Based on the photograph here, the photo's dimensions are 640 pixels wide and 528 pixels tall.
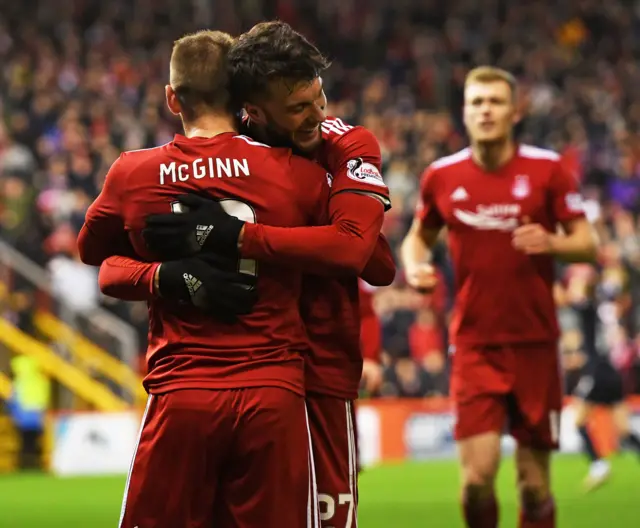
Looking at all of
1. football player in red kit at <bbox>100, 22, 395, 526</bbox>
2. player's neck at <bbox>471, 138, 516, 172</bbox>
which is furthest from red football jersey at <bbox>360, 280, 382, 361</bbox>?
player's neck at <bbox>471, 138, 516, 172</bbox>

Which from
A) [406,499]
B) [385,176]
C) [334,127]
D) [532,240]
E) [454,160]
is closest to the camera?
[334,127]

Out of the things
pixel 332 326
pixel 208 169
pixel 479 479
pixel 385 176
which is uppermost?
pixel 385 176

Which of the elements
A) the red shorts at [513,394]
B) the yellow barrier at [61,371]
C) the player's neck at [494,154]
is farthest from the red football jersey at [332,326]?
the yellow barrier at [61,371]

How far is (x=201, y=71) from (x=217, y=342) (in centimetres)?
82

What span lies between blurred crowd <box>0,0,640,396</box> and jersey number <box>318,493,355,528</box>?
→ 9450 millimetres

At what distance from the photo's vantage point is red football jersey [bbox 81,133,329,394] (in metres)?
3.89

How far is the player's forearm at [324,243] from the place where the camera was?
3863mm

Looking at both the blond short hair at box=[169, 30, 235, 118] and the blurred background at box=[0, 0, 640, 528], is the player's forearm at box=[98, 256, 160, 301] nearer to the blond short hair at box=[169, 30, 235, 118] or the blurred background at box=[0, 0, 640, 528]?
the blond short hair at box=[169, 30, 235, 118]

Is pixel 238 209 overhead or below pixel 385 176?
below

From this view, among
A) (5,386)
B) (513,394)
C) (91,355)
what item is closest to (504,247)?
(513,394)

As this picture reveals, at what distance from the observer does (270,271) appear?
3.97 metres

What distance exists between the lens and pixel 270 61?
12.9ft

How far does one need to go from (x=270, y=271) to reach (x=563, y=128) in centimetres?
1780

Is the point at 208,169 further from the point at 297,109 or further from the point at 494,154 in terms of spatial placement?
the point at 494,154
